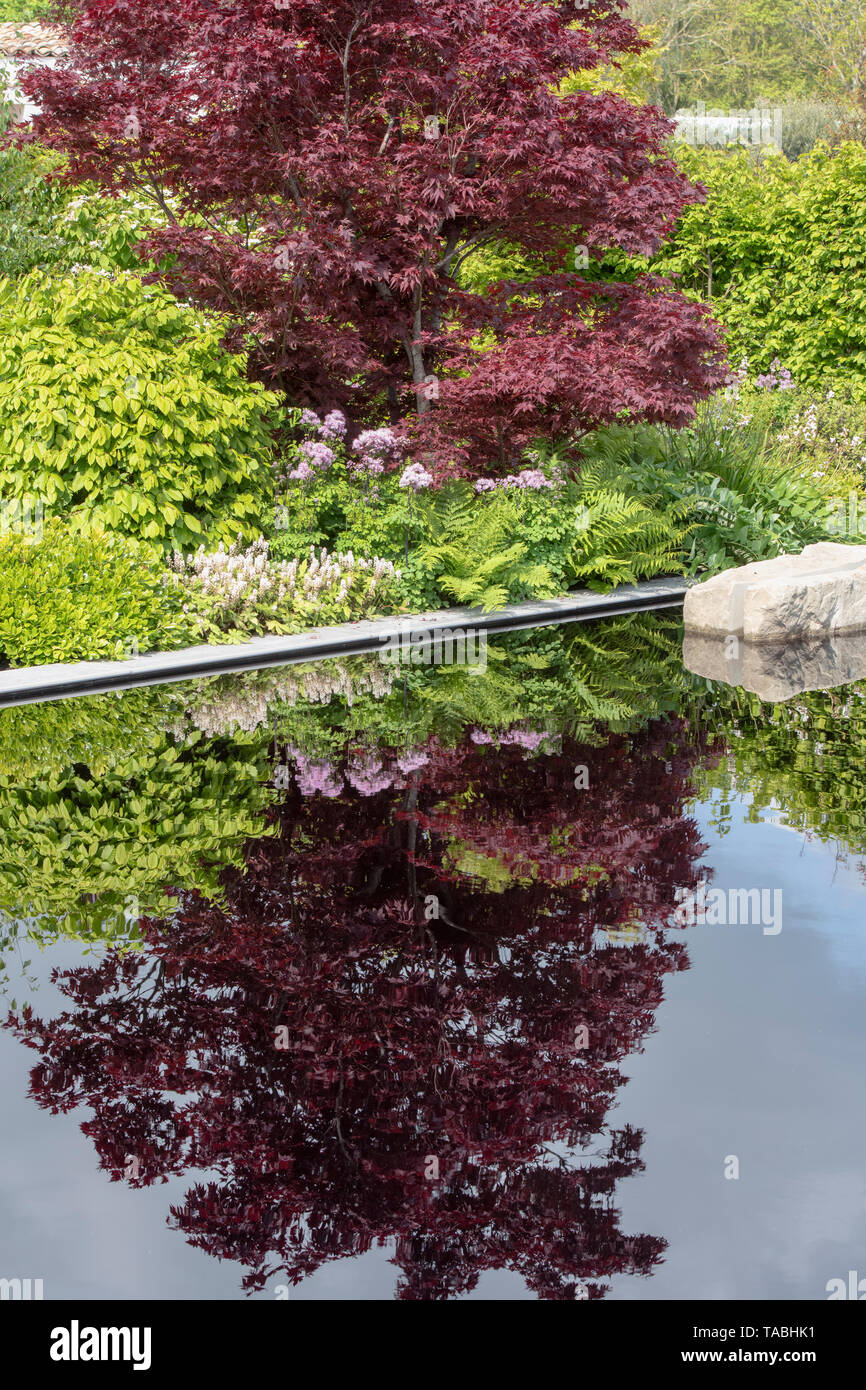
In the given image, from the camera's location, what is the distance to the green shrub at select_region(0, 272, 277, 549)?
12008 millimetres

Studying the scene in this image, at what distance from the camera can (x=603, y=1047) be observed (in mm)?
4836

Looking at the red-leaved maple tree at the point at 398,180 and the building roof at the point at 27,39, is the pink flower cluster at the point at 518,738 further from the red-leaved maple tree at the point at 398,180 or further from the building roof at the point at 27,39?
the building roof at the point at 27,39

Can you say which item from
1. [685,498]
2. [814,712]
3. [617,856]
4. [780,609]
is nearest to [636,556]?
[685,498]

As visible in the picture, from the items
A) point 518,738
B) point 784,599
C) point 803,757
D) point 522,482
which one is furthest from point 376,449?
point 803,757

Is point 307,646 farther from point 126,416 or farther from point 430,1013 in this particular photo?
point 430,1013

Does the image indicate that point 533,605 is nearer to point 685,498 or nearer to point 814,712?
point 685,498

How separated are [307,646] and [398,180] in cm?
477

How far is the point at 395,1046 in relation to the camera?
4.85 metres

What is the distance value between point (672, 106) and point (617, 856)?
51.5m

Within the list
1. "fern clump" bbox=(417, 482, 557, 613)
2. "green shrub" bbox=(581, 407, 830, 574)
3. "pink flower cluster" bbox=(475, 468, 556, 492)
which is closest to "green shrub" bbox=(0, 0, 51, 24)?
"green shrub" bbox=(581, 407, 830, 574)

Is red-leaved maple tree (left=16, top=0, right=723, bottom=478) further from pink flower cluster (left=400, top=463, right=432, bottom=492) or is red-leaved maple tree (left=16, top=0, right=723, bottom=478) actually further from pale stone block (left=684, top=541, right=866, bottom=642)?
pale stone block (left=684, top=541, right=866, bottom=642)

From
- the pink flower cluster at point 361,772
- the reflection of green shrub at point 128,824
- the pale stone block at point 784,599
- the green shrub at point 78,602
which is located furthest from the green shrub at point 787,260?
the reflection of green shrub at point 128,824

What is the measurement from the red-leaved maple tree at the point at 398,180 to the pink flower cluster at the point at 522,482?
0.36 metres

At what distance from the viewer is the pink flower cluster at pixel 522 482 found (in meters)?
13.7
